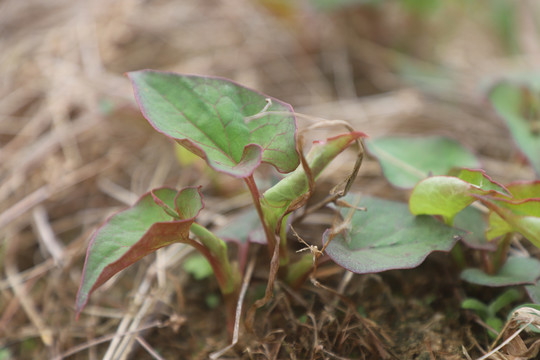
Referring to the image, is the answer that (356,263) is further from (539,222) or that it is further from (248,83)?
(248,83)

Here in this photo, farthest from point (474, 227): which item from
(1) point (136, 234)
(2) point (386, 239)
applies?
(1) point (136, 234)

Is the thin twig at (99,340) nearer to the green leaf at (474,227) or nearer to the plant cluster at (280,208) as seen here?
the plant cluster at (280,208)

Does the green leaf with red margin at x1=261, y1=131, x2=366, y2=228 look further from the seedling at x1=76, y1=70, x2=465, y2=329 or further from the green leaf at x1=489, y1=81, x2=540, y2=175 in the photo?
the green leaf at x1=489, y1=81, x2=540, y2=175

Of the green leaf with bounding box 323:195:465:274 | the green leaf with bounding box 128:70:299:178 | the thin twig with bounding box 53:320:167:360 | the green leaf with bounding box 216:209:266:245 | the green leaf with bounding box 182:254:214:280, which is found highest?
the green leaf with bounding box 128:70:299:178

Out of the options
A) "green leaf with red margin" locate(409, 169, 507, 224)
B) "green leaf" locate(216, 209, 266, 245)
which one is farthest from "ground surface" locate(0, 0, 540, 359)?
"green leaf with red margin" locate(409, 169, 507, 224)

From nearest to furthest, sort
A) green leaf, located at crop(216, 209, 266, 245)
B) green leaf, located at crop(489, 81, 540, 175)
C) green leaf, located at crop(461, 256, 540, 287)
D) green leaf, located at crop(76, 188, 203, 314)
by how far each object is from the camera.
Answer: green leaf, located at crop(76, 188, 203, 314), green leaf, located at crop(461, 256, 540, 287), green leaf, located at crop(216, 209, 266, 245), green leaf, located at crop(489, 81, 540, 175)

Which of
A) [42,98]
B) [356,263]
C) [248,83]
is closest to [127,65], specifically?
[42,98]

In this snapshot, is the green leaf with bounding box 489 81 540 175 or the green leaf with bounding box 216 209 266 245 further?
the green leaf with bounding box 489 81 540 175
